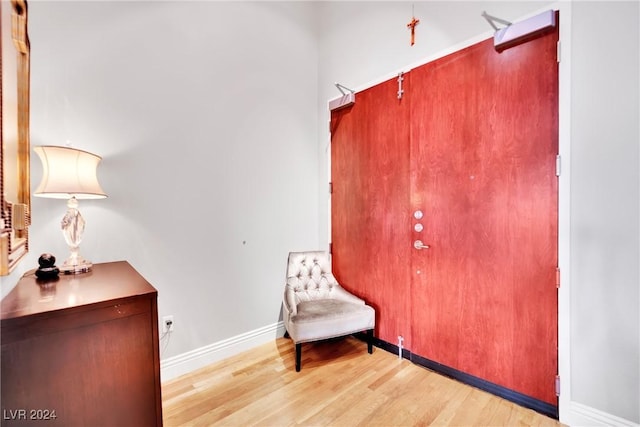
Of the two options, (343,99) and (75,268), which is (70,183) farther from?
(343,99)

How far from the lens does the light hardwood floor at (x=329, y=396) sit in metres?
1.70

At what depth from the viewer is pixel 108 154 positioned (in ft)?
6.18

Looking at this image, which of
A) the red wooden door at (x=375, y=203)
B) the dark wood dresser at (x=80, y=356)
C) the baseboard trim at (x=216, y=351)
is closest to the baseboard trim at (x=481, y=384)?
the red wooden door at (x=375, y=203)

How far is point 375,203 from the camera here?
8.55 ft

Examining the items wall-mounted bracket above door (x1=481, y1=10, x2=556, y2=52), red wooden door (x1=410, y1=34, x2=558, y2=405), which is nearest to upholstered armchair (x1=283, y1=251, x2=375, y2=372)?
red wooden door (x1=410, y1=34, x2=558, y2=405)

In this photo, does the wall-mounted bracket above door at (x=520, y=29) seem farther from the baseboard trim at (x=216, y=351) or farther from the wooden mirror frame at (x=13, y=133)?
the baseboard trim at (x=216, y=351)

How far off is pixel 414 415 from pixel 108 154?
8.39ft

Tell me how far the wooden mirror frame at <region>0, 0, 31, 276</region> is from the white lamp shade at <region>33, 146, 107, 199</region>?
0.22 ft

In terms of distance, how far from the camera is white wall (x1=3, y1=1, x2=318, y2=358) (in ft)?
5.74

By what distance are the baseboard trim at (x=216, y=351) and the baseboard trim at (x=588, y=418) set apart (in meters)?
2.15

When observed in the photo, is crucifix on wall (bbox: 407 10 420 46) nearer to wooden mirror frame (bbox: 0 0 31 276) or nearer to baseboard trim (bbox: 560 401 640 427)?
wooden mirror frame (bbox: 0 0 31 276)

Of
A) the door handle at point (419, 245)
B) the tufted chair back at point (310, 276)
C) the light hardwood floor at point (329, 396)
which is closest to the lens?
the light hardwood floor at point (329, 396)

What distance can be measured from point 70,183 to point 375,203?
6.97 feet

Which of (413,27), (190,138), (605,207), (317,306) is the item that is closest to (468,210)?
(605,207)
